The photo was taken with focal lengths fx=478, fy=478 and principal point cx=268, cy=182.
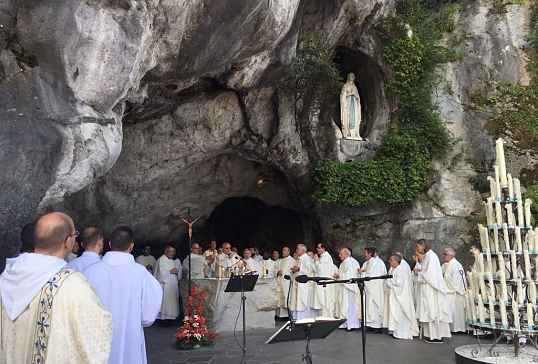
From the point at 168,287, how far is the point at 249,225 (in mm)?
7916

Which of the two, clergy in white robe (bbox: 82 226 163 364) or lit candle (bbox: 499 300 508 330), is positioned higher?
clergy in white robe (bbox: 82 226 163 364)

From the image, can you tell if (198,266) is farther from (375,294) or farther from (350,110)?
(350,110)

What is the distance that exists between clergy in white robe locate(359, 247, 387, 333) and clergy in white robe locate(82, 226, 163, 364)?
24.9 feet

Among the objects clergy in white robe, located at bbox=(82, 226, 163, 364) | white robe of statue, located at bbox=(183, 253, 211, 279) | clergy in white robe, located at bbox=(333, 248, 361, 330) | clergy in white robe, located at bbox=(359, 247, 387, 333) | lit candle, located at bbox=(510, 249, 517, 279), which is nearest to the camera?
clergy in white robe, located at bbox=(82, 226, 163, 364)

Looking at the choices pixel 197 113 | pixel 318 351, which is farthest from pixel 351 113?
pixel 318 351

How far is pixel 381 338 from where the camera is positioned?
10.2 m

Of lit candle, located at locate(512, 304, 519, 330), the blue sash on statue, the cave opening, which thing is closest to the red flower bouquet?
lit candle, located at locate(512, 304, 519, 330)

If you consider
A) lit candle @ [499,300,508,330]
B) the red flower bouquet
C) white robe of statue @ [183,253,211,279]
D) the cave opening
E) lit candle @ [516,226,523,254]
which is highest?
the cave opening

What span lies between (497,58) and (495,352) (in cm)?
1128

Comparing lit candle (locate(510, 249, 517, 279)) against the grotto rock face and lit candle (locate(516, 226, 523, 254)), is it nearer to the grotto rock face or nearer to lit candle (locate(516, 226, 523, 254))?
lit candle (locate(516, 226, 523, 254))

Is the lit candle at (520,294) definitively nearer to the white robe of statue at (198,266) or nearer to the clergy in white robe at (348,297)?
the clergy in white robe at (348,297)

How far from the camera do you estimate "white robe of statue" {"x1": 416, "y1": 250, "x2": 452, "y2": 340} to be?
980 centimetres

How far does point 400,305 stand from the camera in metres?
10.3

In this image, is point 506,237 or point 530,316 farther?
point 506,237
